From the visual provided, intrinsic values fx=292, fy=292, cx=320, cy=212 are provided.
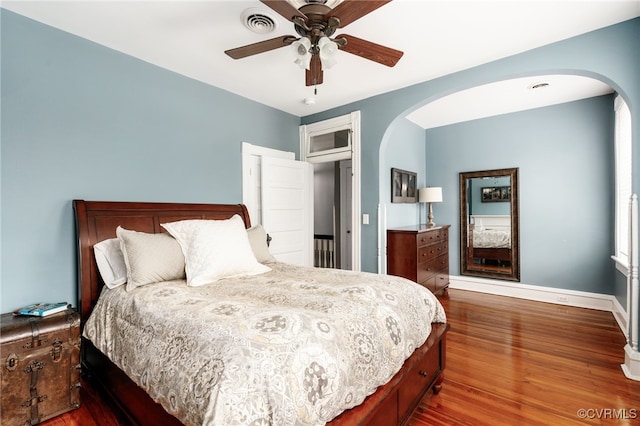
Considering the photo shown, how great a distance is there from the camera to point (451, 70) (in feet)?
9.29

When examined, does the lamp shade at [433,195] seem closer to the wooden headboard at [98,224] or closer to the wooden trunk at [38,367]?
the wooden headboard at [98,224]

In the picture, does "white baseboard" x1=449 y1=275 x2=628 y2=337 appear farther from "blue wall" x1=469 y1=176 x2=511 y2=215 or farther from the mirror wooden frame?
"blue wall" x1=469 y1=176 x2=511 y2=215

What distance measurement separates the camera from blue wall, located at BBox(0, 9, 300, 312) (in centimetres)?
197

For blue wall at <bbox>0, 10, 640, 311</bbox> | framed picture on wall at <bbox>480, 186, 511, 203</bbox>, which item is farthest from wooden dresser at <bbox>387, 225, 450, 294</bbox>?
blue wall at <bbox>0, 10, 640, 311</bbox>

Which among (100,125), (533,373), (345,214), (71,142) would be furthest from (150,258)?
(345,214)

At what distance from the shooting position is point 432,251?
4086mm

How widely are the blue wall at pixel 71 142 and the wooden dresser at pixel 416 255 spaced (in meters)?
2.37

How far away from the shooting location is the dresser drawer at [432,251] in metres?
3.72

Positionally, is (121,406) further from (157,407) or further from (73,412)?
(157,407)

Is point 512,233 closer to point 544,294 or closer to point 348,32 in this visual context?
point 544,294

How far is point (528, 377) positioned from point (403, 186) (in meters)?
2.72

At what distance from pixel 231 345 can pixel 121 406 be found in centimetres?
125

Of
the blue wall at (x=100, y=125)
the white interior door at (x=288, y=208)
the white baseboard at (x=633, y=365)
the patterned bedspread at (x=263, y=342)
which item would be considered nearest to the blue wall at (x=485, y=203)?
the blue wall at (x=100, y=125)

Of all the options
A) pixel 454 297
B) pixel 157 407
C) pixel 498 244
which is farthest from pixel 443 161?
pixel 157 407
